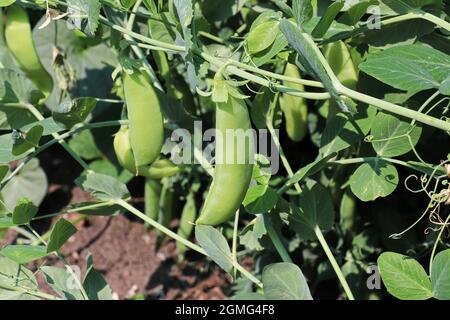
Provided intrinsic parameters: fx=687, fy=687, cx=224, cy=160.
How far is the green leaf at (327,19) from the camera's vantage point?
96 centimetres

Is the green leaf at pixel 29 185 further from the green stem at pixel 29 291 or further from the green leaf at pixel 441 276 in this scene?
the green leaf at pixel 441 276

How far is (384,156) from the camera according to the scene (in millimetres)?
1081

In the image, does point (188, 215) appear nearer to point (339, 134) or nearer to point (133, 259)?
point (133, 259)

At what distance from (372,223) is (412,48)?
0.54m

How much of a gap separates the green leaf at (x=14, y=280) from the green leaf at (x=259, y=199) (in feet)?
1.38

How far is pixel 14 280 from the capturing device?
3.97ft

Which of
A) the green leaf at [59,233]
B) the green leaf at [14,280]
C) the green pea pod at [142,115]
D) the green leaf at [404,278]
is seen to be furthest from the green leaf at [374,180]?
the green leaf at [14,280]

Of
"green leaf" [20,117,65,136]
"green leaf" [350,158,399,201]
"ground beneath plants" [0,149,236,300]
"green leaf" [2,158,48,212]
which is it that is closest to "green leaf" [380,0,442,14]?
"green leaf" [350,158,399,201]

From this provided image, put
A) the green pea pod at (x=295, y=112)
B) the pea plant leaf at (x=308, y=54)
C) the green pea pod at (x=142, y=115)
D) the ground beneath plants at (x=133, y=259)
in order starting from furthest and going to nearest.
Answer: the ground beneath plants at (x=133, y=259) < the green pea pod at (x=295, y=112) < the green pea pod at (x=142, y=115) < the pea plant leaf at (x=308, y=54)

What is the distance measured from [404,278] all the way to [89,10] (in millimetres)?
591

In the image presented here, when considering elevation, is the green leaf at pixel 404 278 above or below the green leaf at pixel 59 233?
above

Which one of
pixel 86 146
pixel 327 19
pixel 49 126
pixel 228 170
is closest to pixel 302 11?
pixel 327 19

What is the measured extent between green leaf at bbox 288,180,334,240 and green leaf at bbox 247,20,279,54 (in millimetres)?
296
